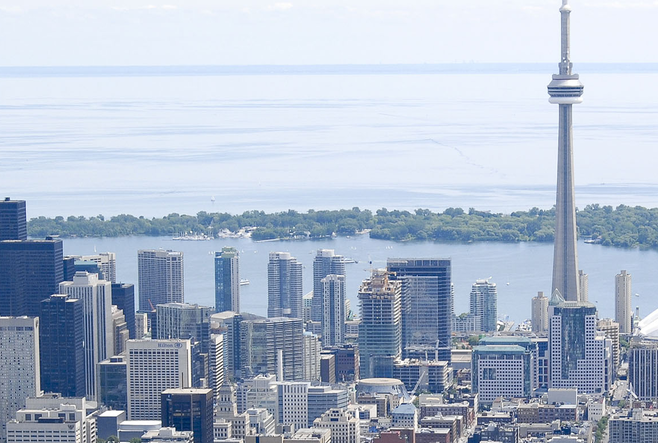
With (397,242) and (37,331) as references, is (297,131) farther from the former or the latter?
(37,331)

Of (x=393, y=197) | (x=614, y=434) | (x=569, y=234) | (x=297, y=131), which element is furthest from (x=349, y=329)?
(x=297, y=131)

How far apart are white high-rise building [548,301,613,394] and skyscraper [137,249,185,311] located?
7.23m

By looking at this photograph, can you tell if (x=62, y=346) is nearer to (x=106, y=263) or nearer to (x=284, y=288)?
(x=106, y=263)

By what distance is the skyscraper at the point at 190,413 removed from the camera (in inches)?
711

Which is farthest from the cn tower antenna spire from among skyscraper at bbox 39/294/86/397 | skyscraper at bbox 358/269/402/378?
skyscraper at bbox 39/294/86/397

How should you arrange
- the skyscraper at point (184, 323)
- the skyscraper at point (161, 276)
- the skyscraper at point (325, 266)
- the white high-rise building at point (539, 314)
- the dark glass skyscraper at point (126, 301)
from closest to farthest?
the skyscraper at point (184, 323) → the dark glass skyscraper at point (126, 301) → the white high-rise building at point (539, 314) → the skyscraper at point (161, 276) → the skyscraper at point (325, 266)

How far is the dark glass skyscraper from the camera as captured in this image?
25531 millimetres

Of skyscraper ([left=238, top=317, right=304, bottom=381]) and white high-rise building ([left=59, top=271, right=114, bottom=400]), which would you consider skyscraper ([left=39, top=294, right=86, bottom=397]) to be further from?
skyscraper ([left=238, top=317, right=304, bottom=381])

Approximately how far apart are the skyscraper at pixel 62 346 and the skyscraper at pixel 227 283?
6846 mm

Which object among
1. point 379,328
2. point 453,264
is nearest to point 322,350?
point 379,328

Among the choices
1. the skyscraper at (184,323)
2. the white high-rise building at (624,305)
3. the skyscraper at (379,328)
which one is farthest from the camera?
the white high-rise building at (624,305)

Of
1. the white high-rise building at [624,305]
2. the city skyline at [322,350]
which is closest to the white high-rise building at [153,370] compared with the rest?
the city skyline at [322,350]

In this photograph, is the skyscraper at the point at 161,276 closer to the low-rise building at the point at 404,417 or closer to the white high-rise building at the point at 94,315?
the white high-rise building at the point at 94,315

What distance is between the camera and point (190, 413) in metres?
18.1
